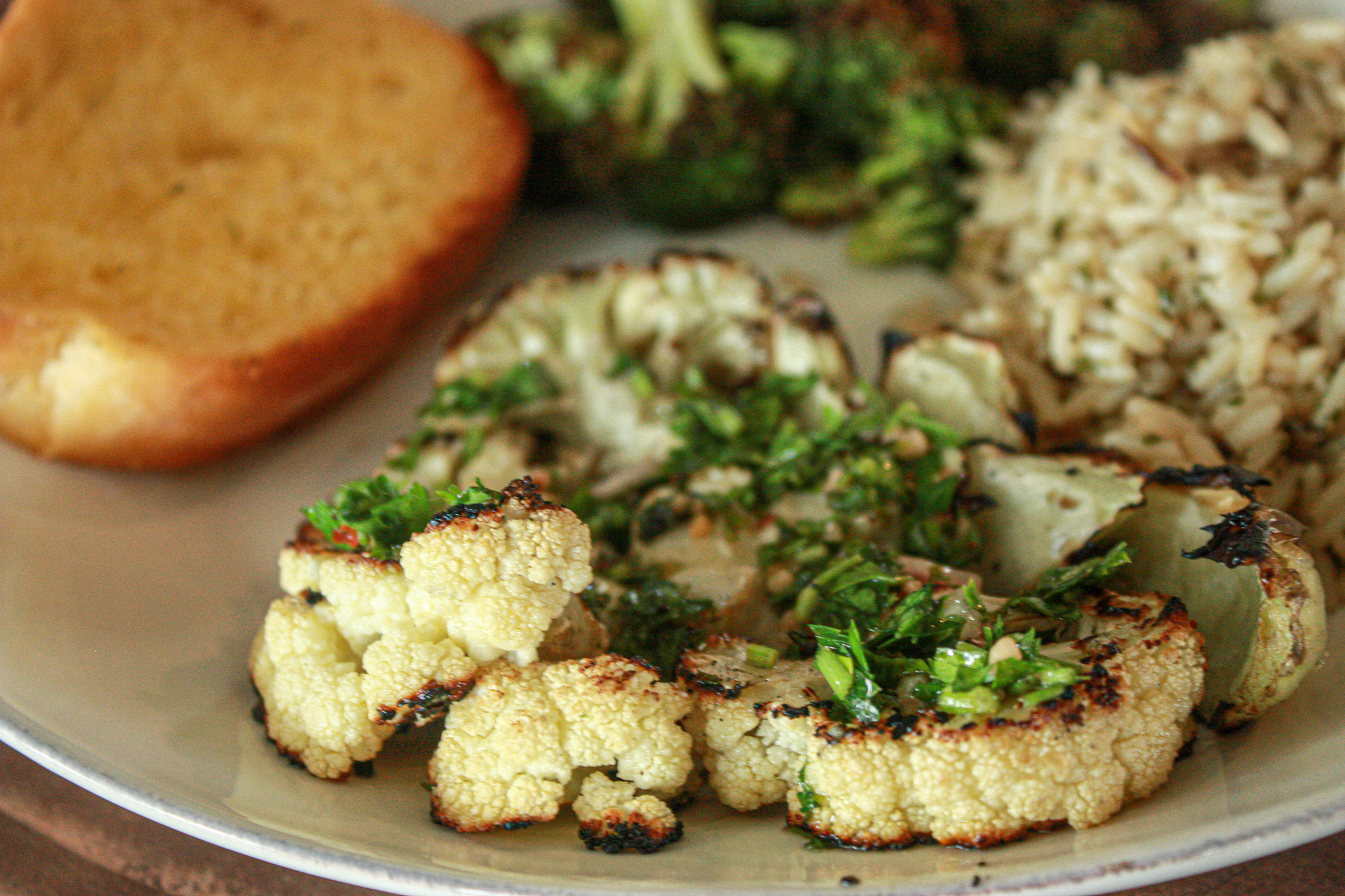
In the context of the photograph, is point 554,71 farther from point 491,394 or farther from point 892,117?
point 491,394

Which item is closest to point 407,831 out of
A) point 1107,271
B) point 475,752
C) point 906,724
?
point 475,752

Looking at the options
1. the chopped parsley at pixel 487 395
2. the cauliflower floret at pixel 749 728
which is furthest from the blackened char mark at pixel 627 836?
the chopped parsley at pixel 487 395

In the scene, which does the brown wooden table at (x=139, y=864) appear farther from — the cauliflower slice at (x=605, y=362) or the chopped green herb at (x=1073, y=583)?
the cauliflower slice at (x=605, y=362)

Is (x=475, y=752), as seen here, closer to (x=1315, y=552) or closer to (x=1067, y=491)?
(x=1067, y=491)

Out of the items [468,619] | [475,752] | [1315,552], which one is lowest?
[1315,552]

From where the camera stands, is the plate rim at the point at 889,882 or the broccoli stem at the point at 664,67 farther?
the broccoli stem at the point at 664,67

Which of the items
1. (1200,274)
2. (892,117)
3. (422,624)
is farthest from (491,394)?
(1200,274)
